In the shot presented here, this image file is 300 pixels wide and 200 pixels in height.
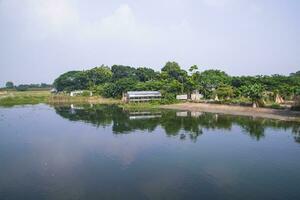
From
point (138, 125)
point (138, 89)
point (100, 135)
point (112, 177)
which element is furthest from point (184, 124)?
point (138, 89)

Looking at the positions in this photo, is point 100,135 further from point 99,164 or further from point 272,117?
point 272,117

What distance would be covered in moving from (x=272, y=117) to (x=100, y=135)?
28.8 meters

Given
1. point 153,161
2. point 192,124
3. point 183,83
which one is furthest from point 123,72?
point 153,161

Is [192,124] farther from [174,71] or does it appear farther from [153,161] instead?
[174,71]

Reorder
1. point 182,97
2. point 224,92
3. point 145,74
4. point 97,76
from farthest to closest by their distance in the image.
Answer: point 97,76 → point 145,74 → point 182,97 → point 224,92

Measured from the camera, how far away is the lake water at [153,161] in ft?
65.9

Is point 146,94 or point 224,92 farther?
point 146,94

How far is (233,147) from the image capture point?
33062 millimetres

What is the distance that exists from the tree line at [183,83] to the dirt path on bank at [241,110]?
3049 mm

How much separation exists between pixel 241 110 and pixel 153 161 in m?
36.8

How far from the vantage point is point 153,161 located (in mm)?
27734

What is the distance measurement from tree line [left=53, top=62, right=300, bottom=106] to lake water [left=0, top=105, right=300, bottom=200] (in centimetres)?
2230

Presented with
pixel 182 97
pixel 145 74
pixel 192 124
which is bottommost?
pixel 192 124

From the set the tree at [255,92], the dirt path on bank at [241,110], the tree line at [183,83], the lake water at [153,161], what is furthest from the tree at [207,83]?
the lake water at [153,161]
